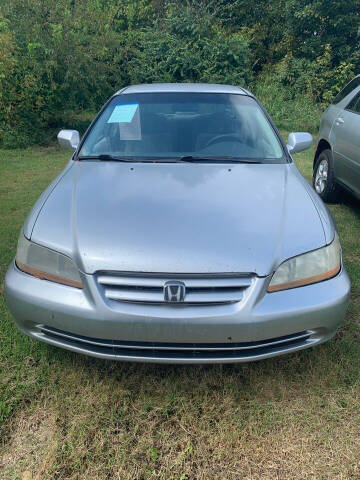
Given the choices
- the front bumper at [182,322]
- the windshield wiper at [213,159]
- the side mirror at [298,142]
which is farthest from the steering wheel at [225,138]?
the front bumper at [182,322]

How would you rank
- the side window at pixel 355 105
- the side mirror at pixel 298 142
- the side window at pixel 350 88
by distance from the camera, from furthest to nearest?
1. the side window at pixel 350 88
2. the side window at pixel 355 105
3. the side mirror at pixel 298 142

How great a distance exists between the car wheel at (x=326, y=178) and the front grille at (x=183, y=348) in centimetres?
333

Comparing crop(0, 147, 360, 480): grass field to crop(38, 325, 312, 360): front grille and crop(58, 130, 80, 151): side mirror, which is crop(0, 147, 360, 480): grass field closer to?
crop(38, 325, 312, 360): front grille

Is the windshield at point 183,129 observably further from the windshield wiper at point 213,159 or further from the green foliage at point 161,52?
the green foliage at point 161,52

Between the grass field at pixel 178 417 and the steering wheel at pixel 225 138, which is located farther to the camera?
the steering wheel at pixel 225 138

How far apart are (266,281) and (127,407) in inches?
36.1

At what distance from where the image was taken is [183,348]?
175 cm

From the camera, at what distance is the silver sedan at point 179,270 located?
171cm

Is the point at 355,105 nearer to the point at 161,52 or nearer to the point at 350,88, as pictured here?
the point at 350,88

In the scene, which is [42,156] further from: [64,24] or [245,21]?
[245,21]

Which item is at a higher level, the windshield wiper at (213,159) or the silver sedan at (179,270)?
the windshield wiper at (213,159)

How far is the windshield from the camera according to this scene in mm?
2781

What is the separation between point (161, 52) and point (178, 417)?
1178 centimetres

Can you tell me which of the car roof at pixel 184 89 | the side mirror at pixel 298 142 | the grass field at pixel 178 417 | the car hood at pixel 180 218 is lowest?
the grass field at pixel 178 417
